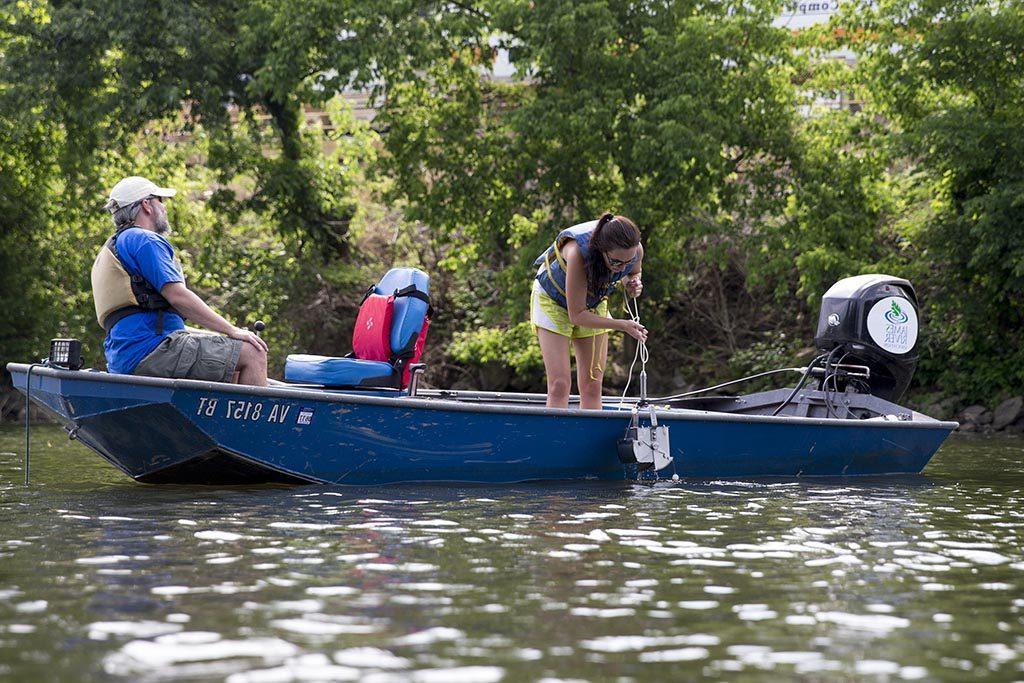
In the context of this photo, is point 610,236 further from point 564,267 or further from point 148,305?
point 148,305

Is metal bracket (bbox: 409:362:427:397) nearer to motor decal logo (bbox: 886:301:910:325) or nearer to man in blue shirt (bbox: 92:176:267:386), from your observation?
man in blue shirt (bbox: 92:176:267:386)

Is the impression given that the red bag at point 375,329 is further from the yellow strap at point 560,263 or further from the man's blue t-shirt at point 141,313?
the man's blue t-shirt at point 141,313

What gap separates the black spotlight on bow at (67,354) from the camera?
739 cm

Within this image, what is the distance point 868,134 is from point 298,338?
883 cm

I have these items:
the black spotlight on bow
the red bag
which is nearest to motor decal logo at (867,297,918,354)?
the red bag

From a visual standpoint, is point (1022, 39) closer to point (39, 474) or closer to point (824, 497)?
point (824, 497)

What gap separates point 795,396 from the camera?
10031 mm

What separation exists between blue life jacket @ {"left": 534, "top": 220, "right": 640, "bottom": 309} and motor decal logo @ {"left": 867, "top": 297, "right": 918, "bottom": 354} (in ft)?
7.09

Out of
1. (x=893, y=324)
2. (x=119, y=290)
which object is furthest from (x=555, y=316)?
(x=893, y=324)

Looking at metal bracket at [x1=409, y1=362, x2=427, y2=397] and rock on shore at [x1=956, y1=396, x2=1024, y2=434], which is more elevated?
metal bracket at [x1=409, y1=362, x2=427, y2=397]

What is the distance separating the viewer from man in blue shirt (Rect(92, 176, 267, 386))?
7211 millimetres

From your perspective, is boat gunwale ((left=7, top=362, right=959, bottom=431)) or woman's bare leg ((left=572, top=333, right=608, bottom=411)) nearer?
boat gunwale ((left=7, top=362, right=959, bottom=431))

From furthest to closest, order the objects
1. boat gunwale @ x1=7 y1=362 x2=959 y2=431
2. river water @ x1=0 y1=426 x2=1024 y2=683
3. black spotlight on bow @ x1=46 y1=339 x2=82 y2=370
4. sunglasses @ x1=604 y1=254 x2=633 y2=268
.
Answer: sunglasses @ x1=604 y1=254 x2=633 y2=268 → black spotlight on bow @ x1=46 y1=339 x2=82 y2=370 → boat gunwale @ x1=7 y1=362 x2=959 y2=431 → river water @ x1=0 y1=426 x2=1024 y2=683

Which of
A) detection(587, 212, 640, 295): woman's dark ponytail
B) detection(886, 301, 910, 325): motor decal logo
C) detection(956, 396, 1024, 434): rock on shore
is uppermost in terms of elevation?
detection(587, 212, 640, 295): woman's dark ponytail
